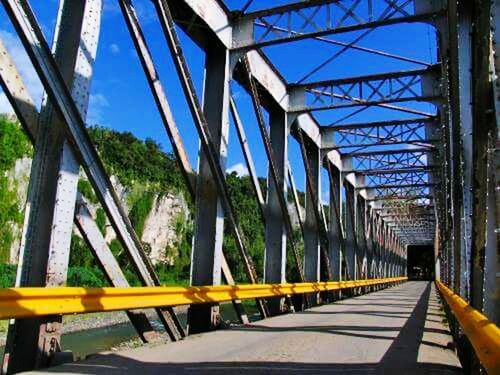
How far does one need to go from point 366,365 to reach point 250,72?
813 centimetres

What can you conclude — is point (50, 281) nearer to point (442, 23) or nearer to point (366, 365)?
point (366, 365)

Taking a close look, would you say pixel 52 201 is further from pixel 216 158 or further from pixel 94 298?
pixel 216 158

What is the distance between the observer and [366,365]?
15.7ft

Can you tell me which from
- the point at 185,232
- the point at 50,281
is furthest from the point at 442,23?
the point at 185,232

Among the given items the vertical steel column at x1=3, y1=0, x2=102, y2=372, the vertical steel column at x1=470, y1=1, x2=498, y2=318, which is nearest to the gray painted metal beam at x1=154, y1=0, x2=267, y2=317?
the vertical steel column at x1=3, y1=0, x2=102, y2=372

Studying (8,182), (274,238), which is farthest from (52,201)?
(8,182)

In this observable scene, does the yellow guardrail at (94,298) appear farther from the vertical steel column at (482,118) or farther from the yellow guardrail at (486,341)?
the vertical steel column at (482,118)

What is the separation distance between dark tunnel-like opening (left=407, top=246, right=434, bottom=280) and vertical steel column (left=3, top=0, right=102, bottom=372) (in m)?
73.9

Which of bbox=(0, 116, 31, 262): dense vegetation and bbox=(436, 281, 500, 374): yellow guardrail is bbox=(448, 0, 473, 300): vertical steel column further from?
bbox=(0, 116, 31, 262): dense vegetation

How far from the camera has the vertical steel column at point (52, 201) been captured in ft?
15.2

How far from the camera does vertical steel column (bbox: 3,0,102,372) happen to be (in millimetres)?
4641

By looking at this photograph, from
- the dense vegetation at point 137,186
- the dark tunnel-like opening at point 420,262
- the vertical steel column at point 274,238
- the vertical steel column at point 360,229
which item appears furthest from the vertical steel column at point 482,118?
the dark tunnel-like opening at point 420,262

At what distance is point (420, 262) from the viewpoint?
256 ft

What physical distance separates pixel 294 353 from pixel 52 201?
306 cm
